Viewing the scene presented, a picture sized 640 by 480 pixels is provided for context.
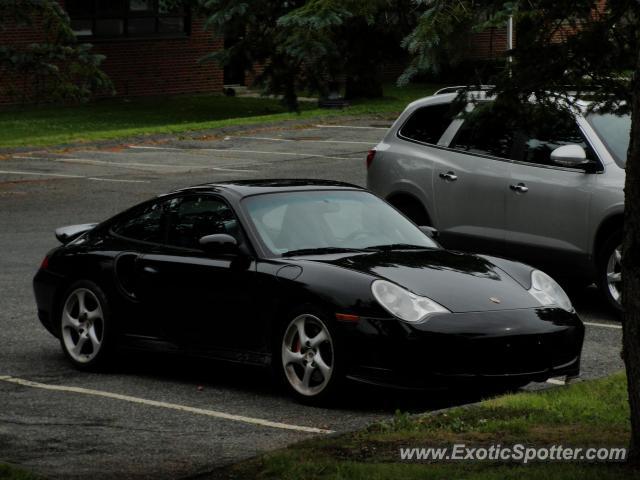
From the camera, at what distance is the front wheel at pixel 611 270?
41.1 feet

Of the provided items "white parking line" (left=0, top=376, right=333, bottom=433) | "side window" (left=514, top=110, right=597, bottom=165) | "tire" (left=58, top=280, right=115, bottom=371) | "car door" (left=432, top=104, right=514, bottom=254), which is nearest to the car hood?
"white parking line" (left=0, top=376, right=333, bottom=433)

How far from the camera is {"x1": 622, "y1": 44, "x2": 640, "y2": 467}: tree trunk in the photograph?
6.78 metres

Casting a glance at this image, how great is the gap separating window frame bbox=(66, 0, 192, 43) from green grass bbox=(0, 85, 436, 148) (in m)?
1.71

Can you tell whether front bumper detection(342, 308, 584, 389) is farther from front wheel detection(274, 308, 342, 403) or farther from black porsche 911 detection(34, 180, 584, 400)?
front wheel detection(274, 308, 342, 403)

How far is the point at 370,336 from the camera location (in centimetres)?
901

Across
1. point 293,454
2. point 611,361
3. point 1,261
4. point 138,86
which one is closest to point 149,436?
point 293,454

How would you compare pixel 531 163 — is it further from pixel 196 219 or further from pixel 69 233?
pixel 69 233

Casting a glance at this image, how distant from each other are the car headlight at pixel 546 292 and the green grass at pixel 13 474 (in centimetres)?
383

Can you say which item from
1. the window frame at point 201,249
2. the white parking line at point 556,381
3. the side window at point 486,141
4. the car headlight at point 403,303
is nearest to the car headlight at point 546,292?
the white parking line at point 556,381

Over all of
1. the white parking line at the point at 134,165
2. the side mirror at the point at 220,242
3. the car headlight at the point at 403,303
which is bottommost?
the white parking line at the point at 134,165

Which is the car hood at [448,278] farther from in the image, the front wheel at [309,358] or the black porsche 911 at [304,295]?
the front wheel at [309,358]

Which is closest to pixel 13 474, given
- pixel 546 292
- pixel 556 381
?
pixel 546 292

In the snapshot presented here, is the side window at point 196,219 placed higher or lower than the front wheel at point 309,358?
higher

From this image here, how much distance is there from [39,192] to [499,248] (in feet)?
36.2
